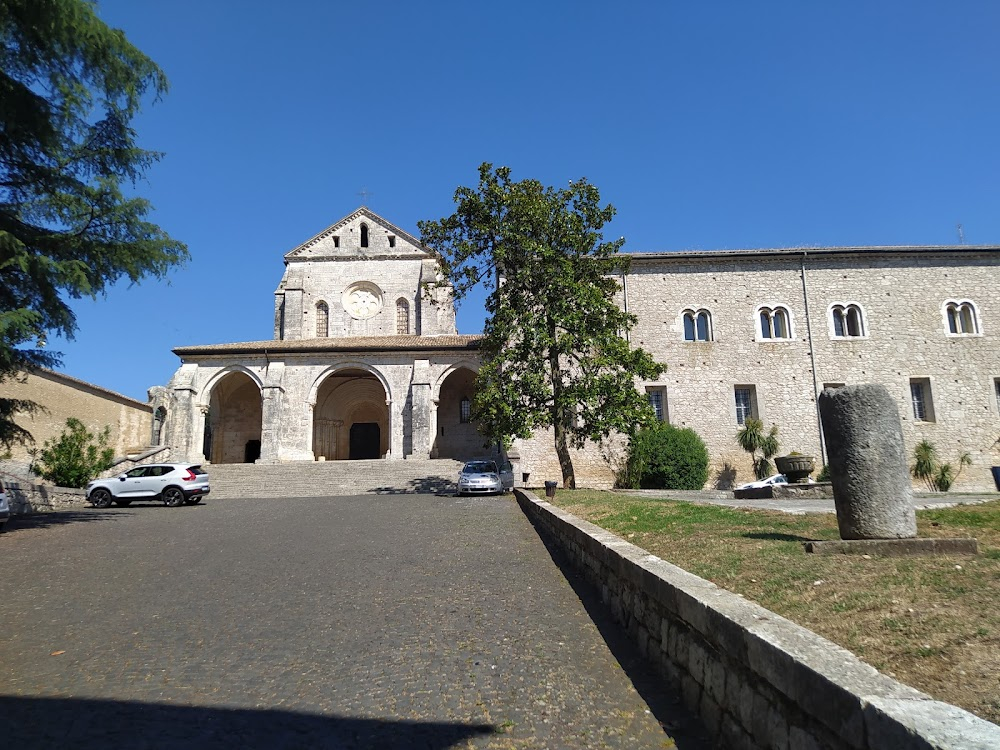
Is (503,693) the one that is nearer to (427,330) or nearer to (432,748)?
(432,748)

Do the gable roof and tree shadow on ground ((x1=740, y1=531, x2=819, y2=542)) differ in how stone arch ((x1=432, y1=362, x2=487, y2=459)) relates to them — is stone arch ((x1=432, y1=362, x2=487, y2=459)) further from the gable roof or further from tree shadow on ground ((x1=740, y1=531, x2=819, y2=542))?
tree shadow on ground ((x1=740, y1=531, x2=819, y2=542))

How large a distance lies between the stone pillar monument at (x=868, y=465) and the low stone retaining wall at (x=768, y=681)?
7.12 feet

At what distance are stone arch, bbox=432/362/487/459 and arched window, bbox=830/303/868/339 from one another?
1814 centimetres

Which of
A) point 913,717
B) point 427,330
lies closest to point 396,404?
point 427,330

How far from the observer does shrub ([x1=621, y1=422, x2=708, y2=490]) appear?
2580 centimetres

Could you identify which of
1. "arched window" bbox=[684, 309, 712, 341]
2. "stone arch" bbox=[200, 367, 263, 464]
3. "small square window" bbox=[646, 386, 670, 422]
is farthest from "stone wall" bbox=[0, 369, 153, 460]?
"arched window" bbox=[684, 309, 712, 341]

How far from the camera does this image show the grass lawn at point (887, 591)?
2.81m

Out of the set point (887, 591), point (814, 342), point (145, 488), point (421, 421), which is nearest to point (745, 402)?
point (814, 342)

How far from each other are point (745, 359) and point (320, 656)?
27.9 metres

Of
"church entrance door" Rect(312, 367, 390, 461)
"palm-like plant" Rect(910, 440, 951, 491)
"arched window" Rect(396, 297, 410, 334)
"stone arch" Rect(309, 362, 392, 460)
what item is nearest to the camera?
"palm-like plant" Rect(910, 440, 951, 491)

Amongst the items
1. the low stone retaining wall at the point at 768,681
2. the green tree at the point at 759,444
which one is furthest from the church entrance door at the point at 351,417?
the low stone retaining wall at the point at 768,681

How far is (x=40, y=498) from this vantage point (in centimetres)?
1881

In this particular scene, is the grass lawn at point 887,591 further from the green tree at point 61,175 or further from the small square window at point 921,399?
the small square window at point 921,399

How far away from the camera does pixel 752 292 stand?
30.2m
